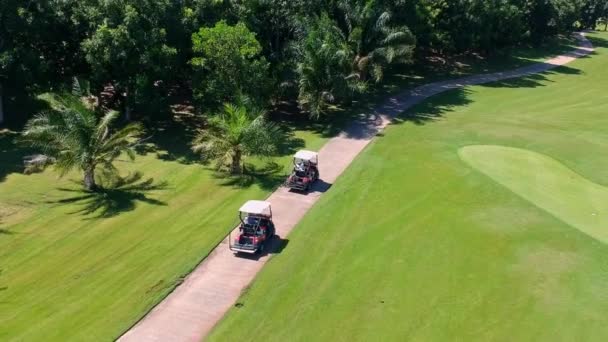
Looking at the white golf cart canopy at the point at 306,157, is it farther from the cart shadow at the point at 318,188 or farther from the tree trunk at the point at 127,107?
the tree trunk at the point at 127,107

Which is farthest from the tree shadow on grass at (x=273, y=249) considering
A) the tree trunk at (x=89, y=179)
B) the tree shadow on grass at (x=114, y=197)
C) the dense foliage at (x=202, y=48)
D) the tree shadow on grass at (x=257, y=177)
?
the dense foliage at (x=202, y=48)

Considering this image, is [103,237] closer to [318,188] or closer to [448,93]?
[318,188]

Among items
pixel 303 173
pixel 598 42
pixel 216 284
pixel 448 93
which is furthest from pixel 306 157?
pixel 598 42

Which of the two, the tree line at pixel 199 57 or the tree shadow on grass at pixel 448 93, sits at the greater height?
the tree line at pixel 199 57

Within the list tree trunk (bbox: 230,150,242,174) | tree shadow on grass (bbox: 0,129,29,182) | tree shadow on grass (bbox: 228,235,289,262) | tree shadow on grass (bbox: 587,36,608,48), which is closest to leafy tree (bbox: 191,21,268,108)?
tree trunk (bbox: 230,150,242,174)

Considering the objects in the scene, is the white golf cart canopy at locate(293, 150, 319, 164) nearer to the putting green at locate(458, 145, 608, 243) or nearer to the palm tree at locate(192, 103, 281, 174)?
the palm tree at locate(192, 103, 281, 174)

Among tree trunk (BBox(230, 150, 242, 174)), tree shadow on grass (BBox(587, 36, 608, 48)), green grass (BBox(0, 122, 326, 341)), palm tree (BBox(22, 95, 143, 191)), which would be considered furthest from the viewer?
tree shadow on grass (BBox(587, 36, 608, 48))
